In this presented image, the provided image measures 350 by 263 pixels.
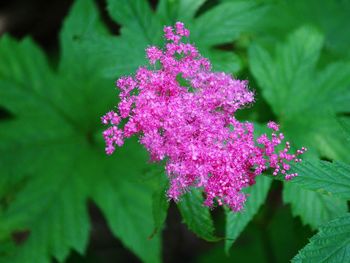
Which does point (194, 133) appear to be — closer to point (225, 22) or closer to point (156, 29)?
point (156, 29)

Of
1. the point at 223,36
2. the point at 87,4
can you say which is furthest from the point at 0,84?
the point at 223,36

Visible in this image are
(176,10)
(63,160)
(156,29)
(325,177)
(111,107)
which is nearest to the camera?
(325,177)

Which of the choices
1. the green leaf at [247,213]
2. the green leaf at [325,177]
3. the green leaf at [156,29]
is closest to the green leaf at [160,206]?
the green leaf at [247,213]

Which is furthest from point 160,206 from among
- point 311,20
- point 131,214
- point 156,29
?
point 311,20

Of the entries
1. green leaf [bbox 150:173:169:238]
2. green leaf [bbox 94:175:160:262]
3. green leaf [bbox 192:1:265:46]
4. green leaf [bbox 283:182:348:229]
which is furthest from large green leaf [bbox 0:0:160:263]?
green leaf [bbox 150:173:169:238]

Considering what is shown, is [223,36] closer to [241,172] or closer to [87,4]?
[87,4]

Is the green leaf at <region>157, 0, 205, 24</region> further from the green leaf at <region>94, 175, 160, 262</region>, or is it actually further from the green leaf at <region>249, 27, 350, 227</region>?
the green leaf at <region>94, 175, 160, 262</region>

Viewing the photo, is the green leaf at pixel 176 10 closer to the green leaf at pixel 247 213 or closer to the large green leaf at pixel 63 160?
the large green leaf at pixel 63 160
